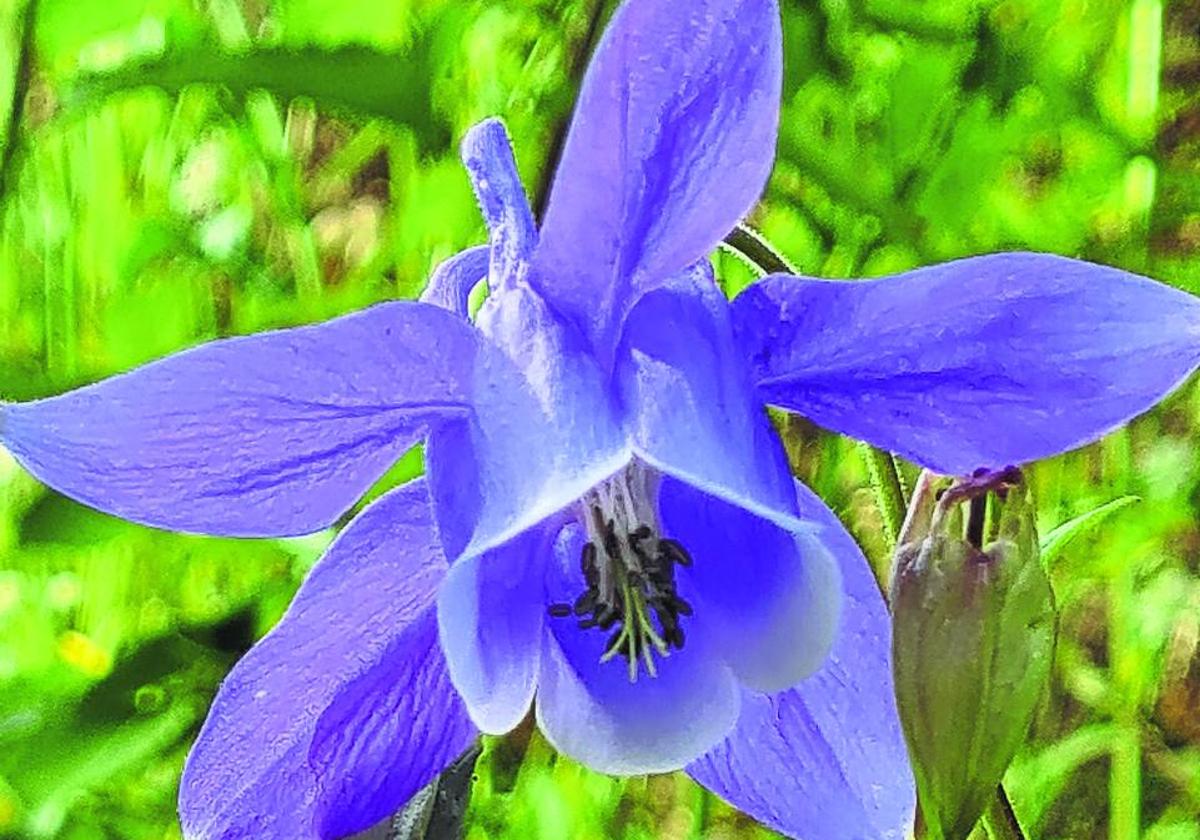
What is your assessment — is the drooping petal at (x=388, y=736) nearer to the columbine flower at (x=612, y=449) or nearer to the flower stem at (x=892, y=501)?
the columbine flower at (x=612, y=449)

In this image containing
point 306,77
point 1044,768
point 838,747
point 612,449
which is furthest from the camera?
point 1044,768

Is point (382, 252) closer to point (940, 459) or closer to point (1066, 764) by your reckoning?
point (1066, 764)

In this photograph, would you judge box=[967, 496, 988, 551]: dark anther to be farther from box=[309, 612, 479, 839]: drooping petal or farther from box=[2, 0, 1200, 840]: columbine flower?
box=[309, 612, 479, 839]: drooping petal

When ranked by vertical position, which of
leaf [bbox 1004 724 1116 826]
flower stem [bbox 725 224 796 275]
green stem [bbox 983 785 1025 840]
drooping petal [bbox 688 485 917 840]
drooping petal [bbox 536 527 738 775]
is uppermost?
flower stem [bbox 725 224 796 275]

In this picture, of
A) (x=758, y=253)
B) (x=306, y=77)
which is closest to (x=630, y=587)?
(x=758, y=253)

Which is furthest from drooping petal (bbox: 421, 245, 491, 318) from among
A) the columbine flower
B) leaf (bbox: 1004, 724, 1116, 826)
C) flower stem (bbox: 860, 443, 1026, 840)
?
leaf (bbox: 1004, 724, 1116, 826)

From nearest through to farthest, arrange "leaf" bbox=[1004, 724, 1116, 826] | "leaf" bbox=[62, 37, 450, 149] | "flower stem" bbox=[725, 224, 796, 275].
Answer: "flower stem" bbox=[725, 224, 796, 275], "leaf" bbox=[62, 37, 450, 149], "leaf" bbox=[1004, 724, 1116, 826]

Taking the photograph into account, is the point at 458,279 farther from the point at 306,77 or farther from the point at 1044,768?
the point at 1044,768

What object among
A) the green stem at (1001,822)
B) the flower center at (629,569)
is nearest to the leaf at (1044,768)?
the green stem at (1001,822)
